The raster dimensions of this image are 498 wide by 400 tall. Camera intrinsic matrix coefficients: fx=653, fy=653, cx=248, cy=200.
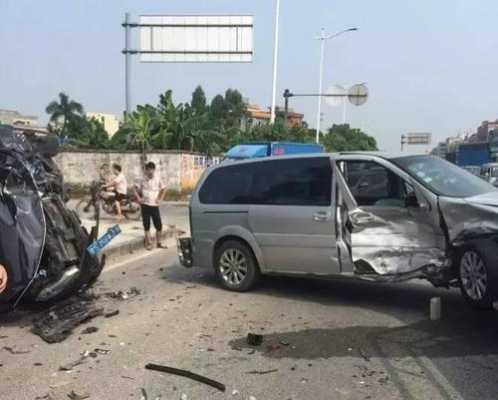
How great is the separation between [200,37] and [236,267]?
14.8 metres

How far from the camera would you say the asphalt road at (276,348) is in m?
4.89

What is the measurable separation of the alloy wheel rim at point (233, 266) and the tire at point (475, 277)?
Result: 9.20 feet

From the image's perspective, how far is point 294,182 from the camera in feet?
25.9

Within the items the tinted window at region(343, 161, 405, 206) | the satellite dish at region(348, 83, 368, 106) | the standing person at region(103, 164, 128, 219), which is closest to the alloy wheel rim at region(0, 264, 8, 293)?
the tinted window at region(343, 161, 405, 206)

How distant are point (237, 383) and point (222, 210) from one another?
12.2 feet

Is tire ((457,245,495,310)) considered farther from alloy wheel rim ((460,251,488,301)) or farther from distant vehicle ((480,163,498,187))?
distant vehicle ((480,163,498,187))

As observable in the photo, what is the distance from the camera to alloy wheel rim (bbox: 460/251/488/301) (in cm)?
621

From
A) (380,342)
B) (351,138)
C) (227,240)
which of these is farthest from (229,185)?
(351,138)

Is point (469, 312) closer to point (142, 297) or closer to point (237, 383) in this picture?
point (237, 383)

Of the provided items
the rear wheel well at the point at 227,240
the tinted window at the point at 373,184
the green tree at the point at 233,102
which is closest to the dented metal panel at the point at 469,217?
the tinted window at the point at 373,184

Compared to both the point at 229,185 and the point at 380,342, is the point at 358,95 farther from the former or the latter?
the point at 380,342

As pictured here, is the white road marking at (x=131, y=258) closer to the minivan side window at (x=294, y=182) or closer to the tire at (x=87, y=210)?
the minivan side window at (x=294, y=182)

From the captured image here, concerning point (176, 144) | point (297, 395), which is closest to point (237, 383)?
point (297, 395)

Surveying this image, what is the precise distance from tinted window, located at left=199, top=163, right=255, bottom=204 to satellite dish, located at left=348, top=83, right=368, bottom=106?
909 inches
